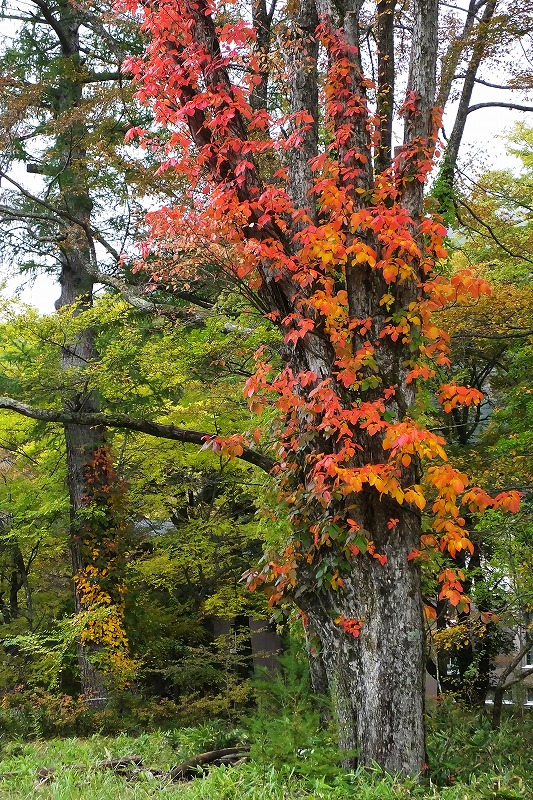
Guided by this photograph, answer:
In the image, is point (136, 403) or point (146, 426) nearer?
point (146, 426)

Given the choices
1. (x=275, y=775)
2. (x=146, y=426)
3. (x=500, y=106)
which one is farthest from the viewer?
(x=500, y=106)

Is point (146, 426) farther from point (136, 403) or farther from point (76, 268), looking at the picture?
point (76, 268)

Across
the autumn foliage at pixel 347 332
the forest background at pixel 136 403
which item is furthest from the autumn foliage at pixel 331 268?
the forest background at pixel 136 403

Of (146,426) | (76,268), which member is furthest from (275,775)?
(76,268)

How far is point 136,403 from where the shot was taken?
10.7 metres

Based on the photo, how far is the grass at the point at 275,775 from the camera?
187 inches

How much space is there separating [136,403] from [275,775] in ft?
21.1

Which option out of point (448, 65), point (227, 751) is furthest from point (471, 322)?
point (227, 751)

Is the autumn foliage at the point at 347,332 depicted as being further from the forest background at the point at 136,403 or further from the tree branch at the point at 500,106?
the tree branch at the point at 500,106

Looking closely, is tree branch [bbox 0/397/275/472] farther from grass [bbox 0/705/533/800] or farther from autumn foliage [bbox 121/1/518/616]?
grass [bbox 0/705/533/800]

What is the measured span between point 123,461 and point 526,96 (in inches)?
329

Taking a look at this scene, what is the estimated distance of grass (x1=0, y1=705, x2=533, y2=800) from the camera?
4.74 m

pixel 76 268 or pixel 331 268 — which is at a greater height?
pixel 76 268

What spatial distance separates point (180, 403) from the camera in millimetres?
12133
